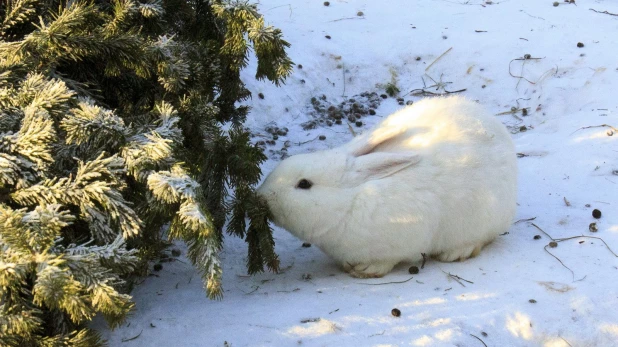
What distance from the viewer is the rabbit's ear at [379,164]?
13.6 ft

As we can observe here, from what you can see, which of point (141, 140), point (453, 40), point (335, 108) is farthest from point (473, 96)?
point (141, 140)

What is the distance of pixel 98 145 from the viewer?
3.02 meters

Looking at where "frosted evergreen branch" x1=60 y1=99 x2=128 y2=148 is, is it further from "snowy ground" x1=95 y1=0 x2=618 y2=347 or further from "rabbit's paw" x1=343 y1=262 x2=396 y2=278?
"rabbit's paw" x1=343 y1=262 x2=396 y2=278

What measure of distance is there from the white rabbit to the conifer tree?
1.06 ft

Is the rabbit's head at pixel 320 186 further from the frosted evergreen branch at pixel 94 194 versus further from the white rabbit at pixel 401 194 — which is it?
the frosted evergreen branch at pixel 94 194

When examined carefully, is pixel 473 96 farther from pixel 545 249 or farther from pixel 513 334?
pixel 513 334

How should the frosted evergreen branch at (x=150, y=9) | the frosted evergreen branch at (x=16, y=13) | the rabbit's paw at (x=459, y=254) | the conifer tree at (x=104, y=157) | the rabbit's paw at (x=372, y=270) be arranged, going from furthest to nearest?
the rabbit's paw at (x=459, y=254)
the rabbit's paw at (x=372, y=270)
the frosted evergreen branch at (x=150, y=9)
the frosted evergreen branch at (x=16, y=13)
the conifer tree at (x=104, y=157)

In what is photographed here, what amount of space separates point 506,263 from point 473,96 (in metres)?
2.87

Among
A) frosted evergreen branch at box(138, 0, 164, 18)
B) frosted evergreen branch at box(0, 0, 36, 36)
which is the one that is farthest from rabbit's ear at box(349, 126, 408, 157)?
frosted evergreen branch at box(0, 0, 36, 36)

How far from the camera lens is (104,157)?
9.90ft

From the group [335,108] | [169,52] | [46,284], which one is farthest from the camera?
[335,108]

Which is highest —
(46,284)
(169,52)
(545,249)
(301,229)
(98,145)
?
(169,52)

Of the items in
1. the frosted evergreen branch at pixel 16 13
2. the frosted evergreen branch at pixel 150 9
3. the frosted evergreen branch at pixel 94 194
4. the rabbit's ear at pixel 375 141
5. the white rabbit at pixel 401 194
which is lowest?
the white rabbit at pixel 401 194

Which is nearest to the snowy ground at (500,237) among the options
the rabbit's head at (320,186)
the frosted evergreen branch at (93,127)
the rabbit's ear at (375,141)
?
the rabbit's head at (320,186)
